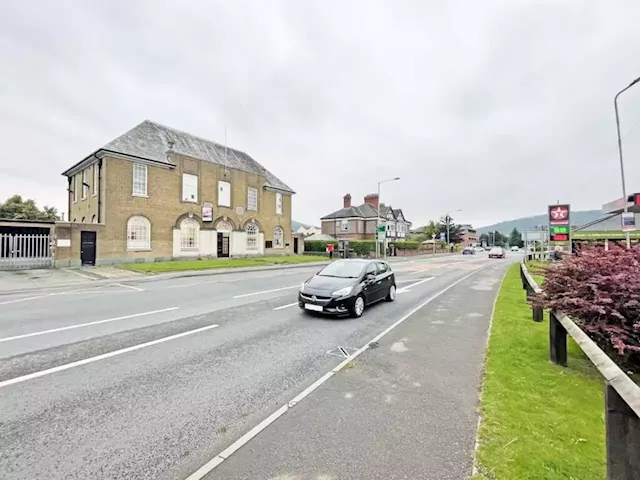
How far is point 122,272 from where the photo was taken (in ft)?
68.1

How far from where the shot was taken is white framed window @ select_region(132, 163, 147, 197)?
2709 cm

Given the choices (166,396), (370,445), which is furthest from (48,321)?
(370,445)

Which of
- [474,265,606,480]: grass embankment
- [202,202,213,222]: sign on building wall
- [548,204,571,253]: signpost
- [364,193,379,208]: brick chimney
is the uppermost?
[364,193,379,208]: brick chimney

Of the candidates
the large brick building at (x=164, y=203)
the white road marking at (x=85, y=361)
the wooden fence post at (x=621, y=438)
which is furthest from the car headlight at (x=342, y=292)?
the large brick building at (x=164, y=203)

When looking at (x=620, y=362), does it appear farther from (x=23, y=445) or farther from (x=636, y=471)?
(x=23, y=445)

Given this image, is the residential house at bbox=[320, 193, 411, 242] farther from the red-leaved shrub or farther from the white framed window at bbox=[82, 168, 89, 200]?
the red-leaved shrub

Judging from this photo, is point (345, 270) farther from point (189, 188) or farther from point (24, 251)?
point (189, 188)

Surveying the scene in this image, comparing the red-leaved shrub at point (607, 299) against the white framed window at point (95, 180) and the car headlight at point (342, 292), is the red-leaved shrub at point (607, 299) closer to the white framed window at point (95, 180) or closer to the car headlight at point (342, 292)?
the car headlight at point (342, 292)

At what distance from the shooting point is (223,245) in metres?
34.0

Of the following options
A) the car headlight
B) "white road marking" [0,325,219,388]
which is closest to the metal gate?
"white road marking" [0,325,219,388]

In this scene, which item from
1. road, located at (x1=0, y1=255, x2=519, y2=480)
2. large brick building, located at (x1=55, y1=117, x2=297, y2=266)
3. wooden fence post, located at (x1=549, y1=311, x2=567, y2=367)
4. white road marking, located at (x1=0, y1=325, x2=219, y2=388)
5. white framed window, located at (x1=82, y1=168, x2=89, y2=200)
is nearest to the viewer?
road, located at (x1=0, y1=255, x2=519, y2=480)

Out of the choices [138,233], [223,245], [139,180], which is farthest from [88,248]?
[223,245]

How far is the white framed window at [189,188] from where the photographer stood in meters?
30.5

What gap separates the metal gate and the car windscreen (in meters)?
21.2
